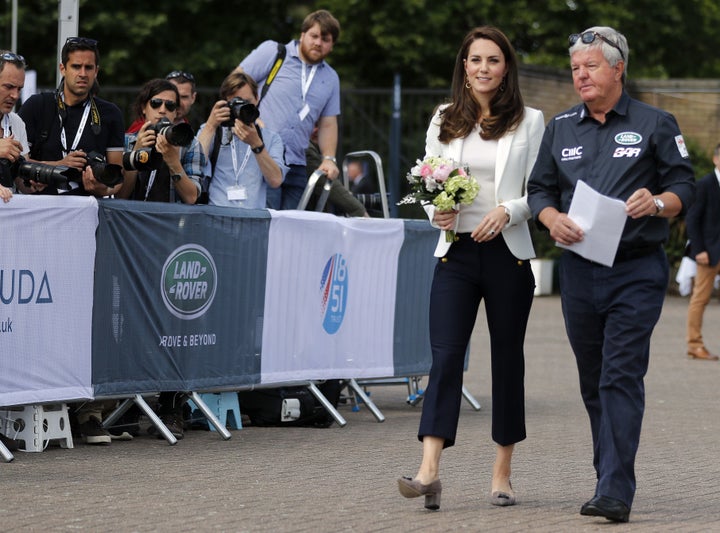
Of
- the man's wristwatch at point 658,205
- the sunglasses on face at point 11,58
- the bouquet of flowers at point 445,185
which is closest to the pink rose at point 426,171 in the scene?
the bouquet of flowers at point 445,185

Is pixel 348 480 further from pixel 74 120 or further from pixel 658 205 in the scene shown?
pixel 74 120

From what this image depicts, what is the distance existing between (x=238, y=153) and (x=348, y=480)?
126 inches

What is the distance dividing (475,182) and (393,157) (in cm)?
1992

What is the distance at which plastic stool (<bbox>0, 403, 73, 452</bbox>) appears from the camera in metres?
8.02

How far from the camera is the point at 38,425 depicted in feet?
26.3

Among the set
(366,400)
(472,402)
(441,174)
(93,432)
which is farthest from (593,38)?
(472,402)

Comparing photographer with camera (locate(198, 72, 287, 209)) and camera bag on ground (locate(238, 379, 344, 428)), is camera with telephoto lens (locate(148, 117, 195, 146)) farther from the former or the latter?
camera bag on ground (locate(238, 379, 344, 428))

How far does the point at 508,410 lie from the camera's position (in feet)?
22.2

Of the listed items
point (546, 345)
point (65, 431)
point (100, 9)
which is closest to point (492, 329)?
point (65, 431)

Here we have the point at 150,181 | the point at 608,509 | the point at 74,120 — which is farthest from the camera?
the point at 150,181

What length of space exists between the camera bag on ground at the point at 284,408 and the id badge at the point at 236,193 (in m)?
1.27

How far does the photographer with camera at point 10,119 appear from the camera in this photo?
7.88 m

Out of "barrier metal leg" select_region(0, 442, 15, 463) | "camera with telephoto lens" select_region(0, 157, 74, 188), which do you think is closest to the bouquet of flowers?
"camera with telephoto lens" select_region(0, 157, 74, 188)

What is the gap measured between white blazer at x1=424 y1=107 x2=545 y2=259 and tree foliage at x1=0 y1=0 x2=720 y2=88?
25037 millimetres
